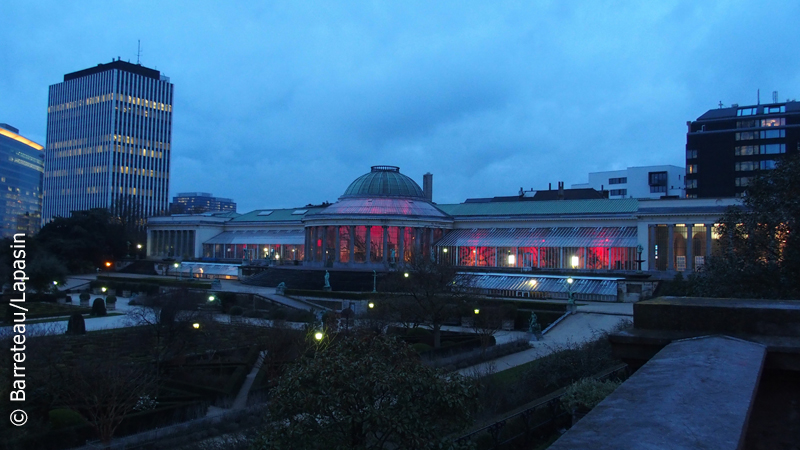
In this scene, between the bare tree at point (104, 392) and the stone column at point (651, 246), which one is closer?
the bare tree at point (104, 392)

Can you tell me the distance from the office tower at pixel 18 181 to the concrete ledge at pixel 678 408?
147 metres

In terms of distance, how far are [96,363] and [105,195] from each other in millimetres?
139827

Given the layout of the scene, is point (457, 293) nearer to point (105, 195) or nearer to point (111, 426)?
point (111, 426)

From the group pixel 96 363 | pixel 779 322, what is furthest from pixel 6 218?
pixel 779 322

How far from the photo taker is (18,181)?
147875mm

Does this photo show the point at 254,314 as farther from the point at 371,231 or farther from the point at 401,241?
the point at 371,231

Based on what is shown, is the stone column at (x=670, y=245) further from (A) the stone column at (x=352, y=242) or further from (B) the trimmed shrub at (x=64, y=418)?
(B) the trimmed shrub at (x=64, y=418)

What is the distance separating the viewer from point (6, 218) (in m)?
141

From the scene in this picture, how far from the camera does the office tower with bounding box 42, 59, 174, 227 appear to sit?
147m

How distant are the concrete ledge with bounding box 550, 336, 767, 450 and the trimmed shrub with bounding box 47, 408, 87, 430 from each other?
1962 cm

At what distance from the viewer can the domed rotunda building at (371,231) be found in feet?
237

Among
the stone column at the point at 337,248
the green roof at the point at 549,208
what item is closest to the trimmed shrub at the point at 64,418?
the stone column at the point at 337,248

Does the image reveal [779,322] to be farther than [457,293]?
No

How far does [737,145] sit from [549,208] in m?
30.5
